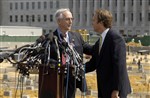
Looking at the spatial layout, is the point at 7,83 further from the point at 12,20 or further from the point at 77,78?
the point at 12,20

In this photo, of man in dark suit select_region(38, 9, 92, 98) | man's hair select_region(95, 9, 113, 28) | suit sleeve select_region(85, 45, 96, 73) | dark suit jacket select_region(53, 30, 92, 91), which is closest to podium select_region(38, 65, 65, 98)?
man in dark suit select_region(38, 9, 92, 98)

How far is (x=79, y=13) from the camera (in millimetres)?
129375

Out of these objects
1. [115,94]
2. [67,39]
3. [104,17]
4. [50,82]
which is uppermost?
[104,17]

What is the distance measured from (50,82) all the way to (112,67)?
0.99 m

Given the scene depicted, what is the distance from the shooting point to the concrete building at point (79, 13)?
117875mm

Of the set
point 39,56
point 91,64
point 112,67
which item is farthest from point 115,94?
point 39,56

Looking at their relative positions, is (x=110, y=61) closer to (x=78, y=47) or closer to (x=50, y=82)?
(x=78, y=47)

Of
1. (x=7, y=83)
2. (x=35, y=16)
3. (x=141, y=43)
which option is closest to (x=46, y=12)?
(x=35, y=16)

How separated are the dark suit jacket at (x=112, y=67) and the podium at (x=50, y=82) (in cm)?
64

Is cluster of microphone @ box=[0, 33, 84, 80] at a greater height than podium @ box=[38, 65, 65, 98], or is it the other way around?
cluster of microphone @ box=[0, 33, 84, 80]

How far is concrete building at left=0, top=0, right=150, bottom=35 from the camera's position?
117875mm

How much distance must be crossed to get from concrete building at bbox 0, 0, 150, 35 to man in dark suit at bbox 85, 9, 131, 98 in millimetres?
102740

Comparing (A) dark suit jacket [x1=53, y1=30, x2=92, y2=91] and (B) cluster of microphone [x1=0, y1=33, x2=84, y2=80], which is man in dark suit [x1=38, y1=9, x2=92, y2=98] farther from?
(B) cluster of microphone [x1=0, y1=33, x2=84, y2=80]

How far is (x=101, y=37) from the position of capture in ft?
30.0
